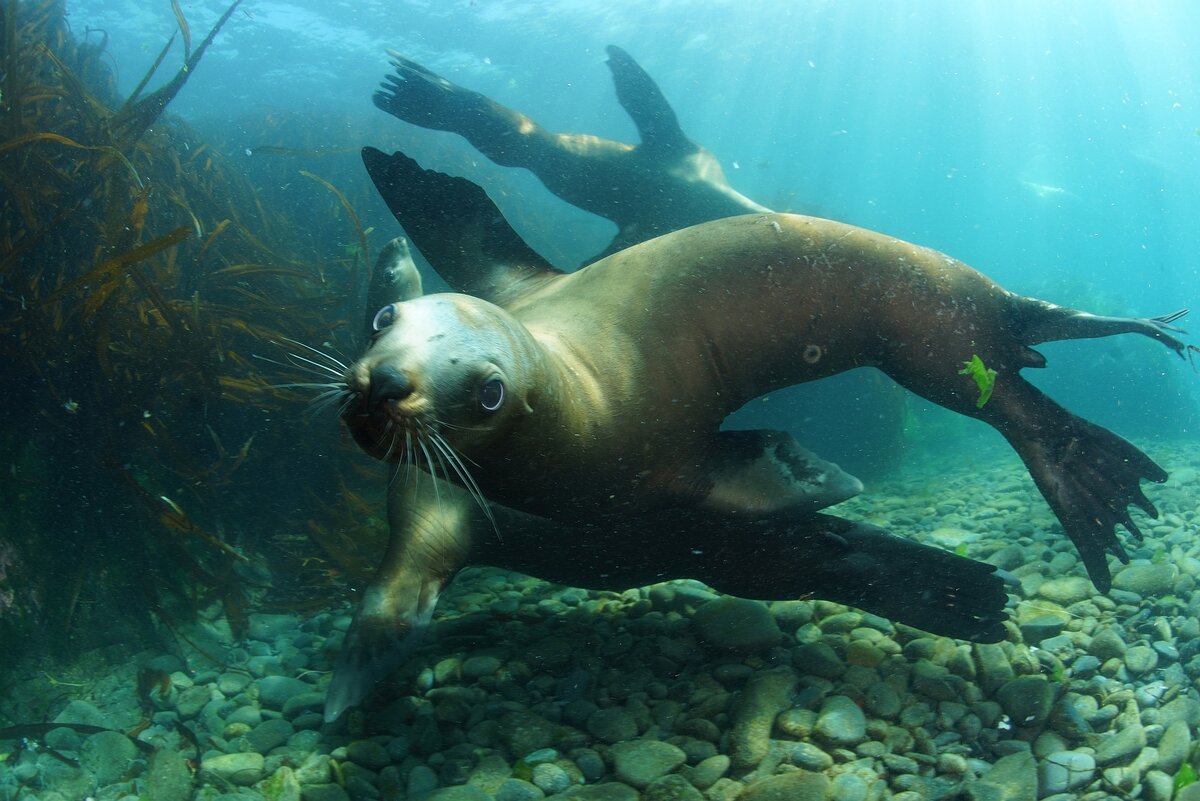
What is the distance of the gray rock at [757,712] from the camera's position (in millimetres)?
2049

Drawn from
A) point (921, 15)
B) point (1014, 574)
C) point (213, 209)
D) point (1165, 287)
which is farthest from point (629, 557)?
point (1165, 287)

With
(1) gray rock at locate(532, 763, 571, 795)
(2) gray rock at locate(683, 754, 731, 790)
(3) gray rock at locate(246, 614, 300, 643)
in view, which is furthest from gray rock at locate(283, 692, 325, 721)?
(2) gray rock at locate(683, 754, 731, 790)

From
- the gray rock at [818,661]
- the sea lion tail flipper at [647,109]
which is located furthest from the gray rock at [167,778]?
the sea lion tail flipper at [647,109]

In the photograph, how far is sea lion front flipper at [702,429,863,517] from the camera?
257cm

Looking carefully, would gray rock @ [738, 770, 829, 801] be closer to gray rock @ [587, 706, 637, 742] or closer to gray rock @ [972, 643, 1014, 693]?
gray rock @ [587, 706, 637, 742]

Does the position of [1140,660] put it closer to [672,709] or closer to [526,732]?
[672,709]

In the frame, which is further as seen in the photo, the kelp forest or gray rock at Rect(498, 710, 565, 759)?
the kelp forest

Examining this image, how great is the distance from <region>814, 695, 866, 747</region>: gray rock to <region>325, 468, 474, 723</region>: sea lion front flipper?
1.34 metres

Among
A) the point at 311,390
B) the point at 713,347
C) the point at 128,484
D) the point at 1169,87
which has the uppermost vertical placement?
the point at 1169,87

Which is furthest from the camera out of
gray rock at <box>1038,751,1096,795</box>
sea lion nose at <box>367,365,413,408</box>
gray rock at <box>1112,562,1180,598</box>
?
gray rock at <box>1112,562,1180,598</box>

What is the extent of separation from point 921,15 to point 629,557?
44.0 meters

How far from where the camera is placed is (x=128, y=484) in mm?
3332

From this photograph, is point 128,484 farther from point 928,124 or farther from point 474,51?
point 928,124

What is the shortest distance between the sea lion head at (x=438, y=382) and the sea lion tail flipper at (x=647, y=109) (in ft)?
17.5
